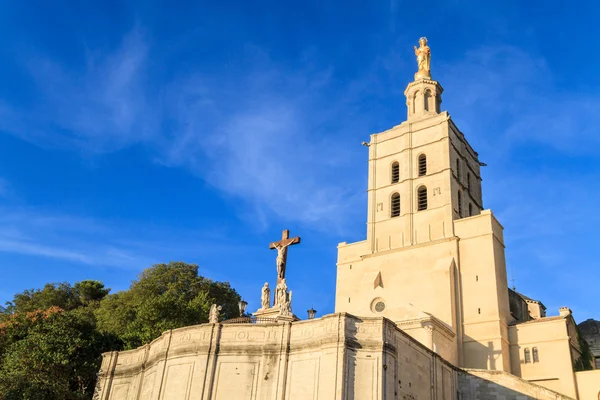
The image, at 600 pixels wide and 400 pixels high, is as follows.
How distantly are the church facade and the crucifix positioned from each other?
0.15 m

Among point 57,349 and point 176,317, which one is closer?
point 57,349

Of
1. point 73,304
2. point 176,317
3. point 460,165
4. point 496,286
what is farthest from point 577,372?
point 73,304

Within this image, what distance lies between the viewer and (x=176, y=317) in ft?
136

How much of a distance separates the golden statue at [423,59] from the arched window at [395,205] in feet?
43.0

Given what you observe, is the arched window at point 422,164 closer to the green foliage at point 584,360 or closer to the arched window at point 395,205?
the arched window at point 395,205

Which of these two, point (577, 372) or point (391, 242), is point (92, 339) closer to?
point (391, 242)

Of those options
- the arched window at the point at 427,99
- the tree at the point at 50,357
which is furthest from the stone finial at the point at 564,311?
the tree at the point at 50,357

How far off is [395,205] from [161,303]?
64.2 ft

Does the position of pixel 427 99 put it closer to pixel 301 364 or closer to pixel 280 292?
pixel 280 292

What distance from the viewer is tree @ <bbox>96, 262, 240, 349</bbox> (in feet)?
132

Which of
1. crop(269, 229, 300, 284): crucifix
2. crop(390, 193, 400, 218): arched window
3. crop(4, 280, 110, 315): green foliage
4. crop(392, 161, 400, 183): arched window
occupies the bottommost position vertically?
crop(269, 229, 300, 284): crucifix

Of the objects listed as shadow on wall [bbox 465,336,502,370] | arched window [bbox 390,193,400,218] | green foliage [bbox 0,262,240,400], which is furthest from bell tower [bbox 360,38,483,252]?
green foliage [bbox 0,262,240,400]

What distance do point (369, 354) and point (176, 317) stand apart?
61.8ft

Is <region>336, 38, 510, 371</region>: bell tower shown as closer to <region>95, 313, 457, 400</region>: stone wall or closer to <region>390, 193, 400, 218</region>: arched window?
<region>390, 193, 400, 218</region>: arched window
